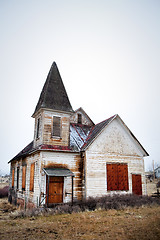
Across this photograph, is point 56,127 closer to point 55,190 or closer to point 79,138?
point 79,138

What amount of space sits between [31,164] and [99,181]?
5373mm

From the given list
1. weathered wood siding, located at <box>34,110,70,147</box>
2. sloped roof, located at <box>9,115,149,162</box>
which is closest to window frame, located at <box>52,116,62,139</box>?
weathered wood siding, located at <box>34,110,70,147</box>

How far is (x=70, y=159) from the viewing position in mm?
15016

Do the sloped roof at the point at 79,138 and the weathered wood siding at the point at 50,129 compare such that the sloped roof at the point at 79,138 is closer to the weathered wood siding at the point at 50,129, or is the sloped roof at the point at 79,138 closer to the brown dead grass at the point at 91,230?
the weathered wood siding at the point at 50,129

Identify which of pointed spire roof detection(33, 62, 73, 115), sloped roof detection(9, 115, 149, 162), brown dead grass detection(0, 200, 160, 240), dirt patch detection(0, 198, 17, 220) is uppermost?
pointed spire roof detection(33, 62, 73, 115)

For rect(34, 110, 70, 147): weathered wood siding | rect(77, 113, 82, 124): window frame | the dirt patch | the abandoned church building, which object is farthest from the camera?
rect(77, 113, 82, 124): window frame

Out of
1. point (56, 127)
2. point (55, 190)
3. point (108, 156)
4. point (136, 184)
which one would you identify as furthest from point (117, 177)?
point (56, 127)

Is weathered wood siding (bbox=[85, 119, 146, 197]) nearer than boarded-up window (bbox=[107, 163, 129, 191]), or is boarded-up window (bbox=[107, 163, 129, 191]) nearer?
weathered wood siding (bbox=[85, 119, 146, 197])

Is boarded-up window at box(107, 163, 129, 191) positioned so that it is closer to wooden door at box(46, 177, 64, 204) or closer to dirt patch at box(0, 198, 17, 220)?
wooden door at box(46, 177, 64, 204)

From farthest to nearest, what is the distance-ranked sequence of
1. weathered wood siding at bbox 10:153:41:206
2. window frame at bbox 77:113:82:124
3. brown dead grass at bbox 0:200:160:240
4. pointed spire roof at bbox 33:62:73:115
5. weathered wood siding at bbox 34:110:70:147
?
window frame at bbox 77:113:82:124
pointed spire roof at bbox 33:62:73:115
weathered wood siding at bbox 34:110:70:147
weathered wood siding at bbox 10:153:41:206
brown dead grass at bbox 0:200:160:240

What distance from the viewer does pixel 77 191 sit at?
14.6 metres

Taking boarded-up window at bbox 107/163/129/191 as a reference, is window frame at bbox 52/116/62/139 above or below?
above

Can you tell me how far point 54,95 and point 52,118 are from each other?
2.20 meters

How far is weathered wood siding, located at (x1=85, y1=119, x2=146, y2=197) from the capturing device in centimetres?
1482
